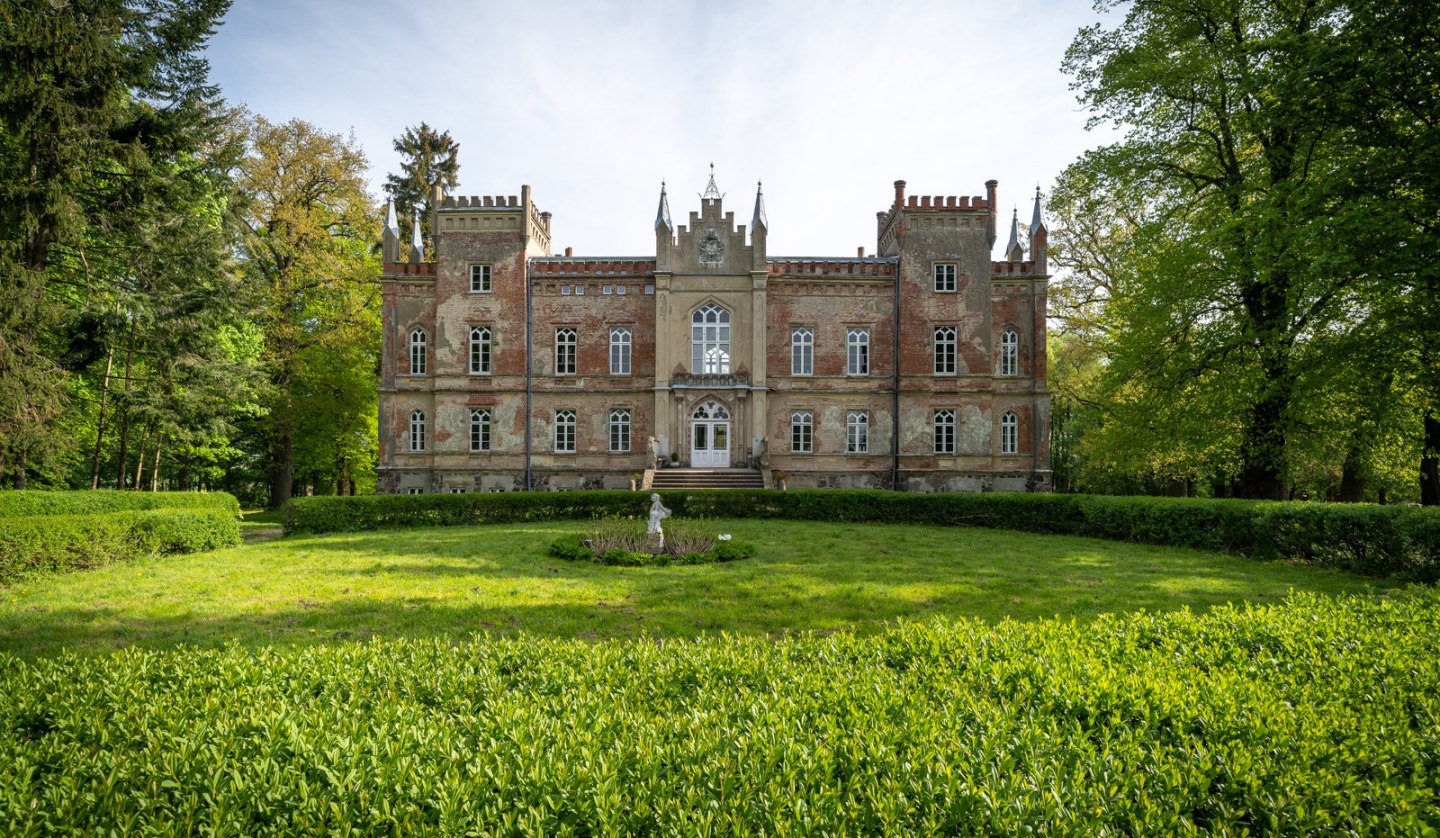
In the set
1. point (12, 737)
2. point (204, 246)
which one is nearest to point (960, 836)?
point (12, 737)

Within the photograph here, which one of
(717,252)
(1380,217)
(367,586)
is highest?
(717,252)

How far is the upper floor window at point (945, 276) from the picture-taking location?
2989 cm

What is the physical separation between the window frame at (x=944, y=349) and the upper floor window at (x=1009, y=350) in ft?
6.77

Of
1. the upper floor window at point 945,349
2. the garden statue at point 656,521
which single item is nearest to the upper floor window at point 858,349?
the upper floor window at point 945,349

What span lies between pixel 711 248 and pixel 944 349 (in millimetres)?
11068

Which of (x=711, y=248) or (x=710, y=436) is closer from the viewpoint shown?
(x=710, y=436)

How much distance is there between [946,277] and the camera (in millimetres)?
29922

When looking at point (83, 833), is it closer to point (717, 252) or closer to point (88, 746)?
point (88, 746)

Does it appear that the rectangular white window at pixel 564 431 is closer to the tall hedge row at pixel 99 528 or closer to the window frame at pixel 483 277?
the window frame at pixel 483 277

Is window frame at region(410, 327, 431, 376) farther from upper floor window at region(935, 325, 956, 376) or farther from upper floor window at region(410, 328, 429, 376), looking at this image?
upper floor window at region(935, 325, 956, 376)

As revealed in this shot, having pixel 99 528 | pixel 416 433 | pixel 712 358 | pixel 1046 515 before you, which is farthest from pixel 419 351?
pixel 1046 515

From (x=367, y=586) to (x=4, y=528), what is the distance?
21.1ft

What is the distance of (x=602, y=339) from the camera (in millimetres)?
30141

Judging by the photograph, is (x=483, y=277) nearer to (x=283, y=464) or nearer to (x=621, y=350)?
(x=621, y=350)
